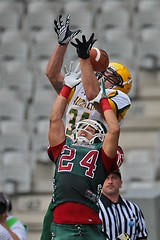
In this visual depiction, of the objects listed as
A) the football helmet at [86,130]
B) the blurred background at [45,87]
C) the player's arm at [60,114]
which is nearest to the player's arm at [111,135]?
the football helmet at [86,130]

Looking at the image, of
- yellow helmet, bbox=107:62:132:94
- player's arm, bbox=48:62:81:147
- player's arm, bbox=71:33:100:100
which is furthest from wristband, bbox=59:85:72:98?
yellow helmet, bbox=107:62:132:94

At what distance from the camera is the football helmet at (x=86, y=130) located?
14.8 ft

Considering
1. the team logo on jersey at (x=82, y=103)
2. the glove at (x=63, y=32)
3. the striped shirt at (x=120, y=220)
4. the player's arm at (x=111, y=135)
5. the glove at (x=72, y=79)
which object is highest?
the glove at (x=63, y=32)

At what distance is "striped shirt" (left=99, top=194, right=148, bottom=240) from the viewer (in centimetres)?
538

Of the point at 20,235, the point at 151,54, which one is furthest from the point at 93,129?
the point at 151,54

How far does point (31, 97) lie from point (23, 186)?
1.65 metres

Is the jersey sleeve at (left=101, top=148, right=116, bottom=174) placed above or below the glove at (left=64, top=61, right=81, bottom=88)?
below

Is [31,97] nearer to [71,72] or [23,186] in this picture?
[23,186]

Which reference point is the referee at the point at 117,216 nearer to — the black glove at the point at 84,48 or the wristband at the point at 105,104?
the wristband at the point at 105,104

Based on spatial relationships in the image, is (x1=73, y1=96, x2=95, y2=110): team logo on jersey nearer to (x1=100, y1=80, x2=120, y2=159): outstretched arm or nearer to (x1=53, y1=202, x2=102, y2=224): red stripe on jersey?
(x1=100, y1=80, x2=120, y2=159): outstretched arm

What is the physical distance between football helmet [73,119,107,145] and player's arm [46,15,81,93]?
50 centimetres

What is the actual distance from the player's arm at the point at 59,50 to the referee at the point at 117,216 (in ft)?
2.45

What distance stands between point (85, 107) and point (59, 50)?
35 centimetres

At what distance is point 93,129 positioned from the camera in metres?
4.58
